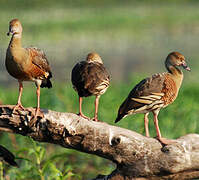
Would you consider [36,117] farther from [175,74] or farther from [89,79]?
[175,74]

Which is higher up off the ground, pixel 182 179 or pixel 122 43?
pixel 122 43

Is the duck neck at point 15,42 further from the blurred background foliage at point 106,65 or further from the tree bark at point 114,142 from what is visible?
the blurred background foliage at point 106,65

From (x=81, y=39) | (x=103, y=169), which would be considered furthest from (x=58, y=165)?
(x=81, y=39)

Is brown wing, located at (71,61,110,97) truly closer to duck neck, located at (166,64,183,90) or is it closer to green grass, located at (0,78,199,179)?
duck neck, located at (166,64,183,90)

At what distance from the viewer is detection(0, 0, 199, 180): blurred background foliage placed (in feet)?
29.2

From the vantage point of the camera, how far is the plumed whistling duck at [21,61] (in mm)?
5395

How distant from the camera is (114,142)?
209 inches

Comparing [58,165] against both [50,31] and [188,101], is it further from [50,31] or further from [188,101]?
[50,31]

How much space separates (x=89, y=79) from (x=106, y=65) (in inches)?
779

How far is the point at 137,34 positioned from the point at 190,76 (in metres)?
21.0

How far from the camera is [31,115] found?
519 cm

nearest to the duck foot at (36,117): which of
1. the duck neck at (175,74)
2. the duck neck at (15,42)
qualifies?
the duck neck at (15,42)

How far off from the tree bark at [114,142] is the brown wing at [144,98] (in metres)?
0.27

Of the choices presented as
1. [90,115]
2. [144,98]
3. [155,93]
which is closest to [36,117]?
[144,98]
